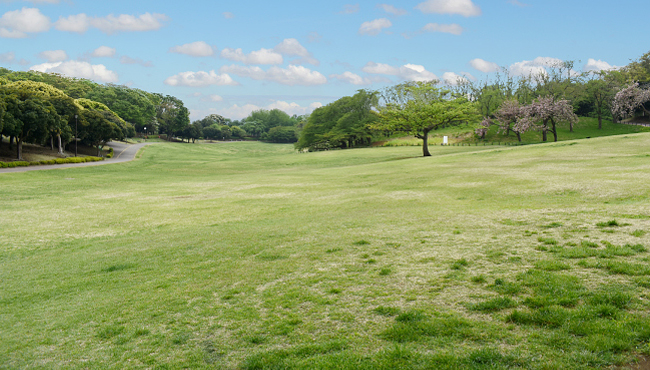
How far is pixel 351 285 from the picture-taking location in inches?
→ 294

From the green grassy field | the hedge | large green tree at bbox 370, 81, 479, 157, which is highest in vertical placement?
large green tree at bbox 370, 81, 479, 157

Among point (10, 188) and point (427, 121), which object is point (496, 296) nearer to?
point (10, 188)

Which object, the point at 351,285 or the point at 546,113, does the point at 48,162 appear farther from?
the point at 546,113

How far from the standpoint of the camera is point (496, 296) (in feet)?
20.2

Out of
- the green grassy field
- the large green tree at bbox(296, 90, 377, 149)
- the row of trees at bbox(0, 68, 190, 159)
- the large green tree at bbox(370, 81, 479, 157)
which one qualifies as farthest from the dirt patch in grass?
the large green tree at bbox(296, 90, 377, 149)

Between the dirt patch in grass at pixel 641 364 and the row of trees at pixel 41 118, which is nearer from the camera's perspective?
the dirt patch in grass at pixel 641 364

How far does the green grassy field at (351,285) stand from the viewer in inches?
199

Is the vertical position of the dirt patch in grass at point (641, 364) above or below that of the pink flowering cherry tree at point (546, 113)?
below

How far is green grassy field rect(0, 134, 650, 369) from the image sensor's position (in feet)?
16.6

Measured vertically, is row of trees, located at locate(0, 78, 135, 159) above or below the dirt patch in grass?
above

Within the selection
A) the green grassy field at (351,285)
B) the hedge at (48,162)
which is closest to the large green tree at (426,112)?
the green grassy field at (351,285)

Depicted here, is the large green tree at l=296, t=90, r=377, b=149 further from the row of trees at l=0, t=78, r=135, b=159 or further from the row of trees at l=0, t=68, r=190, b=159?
the row of trees at l=0, t=78, r=135, b=159

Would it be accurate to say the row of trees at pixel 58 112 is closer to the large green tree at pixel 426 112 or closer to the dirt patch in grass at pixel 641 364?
the large green tree at pixel 426 112

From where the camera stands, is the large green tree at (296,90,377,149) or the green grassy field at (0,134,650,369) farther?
the large green tree at (296,90,377,149)
